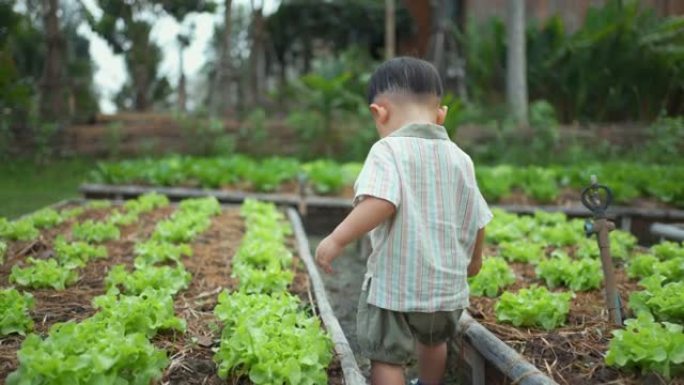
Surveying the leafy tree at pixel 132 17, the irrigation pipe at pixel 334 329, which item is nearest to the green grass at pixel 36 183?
the leafy tree at pixel 132 17

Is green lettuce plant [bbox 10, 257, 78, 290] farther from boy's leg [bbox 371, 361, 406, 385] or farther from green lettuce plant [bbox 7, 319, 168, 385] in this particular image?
boy's leg [bbox 371, 361, 406, 385]

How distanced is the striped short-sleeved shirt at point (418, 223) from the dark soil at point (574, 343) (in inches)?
18.3

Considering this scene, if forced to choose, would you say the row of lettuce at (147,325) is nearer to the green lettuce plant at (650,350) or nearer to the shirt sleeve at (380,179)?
the shirt sleeve at (380,179)

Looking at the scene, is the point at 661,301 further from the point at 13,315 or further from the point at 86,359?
the point at 13,315

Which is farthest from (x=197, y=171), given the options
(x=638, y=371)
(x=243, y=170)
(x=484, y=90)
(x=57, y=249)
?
(x=484, y=90)

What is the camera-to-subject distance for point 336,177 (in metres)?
7.89

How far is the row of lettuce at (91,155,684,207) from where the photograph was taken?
290 inches

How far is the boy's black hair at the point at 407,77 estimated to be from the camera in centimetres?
239

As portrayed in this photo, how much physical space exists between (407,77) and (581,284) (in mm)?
1811

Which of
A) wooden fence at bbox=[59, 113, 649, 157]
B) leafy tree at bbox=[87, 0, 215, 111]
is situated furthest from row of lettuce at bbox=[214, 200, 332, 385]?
wooden fence at bbox=[59, 113, 649, 157]

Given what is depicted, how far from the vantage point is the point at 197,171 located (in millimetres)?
8172

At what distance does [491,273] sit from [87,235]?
9.14 ft

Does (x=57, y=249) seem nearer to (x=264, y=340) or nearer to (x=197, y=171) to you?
(x=264, y=340)

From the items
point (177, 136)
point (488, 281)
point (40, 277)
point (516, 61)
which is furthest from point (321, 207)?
point (516, 61)
